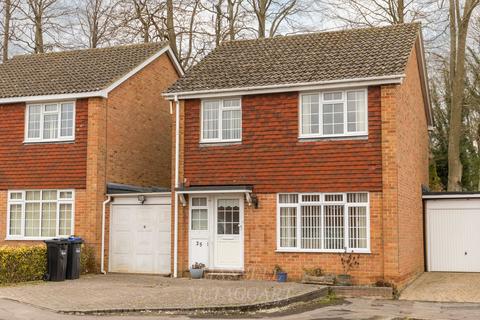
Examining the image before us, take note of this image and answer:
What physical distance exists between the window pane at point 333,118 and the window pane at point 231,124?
2559 millimetres

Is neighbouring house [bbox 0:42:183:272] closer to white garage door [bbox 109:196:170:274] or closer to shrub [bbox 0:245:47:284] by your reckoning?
white garage door [bbox 109:196:170:274]

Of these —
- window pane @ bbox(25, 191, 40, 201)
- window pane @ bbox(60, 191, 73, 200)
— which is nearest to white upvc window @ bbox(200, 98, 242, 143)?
window pane @ bbox(60, 191, 73, 200)

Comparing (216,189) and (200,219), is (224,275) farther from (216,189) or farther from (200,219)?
(216,189)

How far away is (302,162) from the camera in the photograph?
1809 centimetres

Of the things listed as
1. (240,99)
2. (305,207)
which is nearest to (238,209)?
(305,207)

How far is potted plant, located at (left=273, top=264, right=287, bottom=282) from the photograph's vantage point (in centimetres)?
1772

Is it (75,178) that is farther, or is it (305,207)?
(75,178)

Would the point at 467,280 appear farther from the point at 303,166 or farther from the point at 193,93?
the point at 193,93

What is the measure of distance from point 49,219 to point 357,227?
32.6ft

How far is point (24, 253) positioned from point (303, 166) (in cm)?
797

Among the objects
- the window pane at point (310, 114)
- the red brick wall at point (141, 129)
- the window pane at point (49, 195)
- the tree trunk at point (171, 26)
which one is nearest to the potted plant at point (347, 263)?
the window pane at point (310, 114)

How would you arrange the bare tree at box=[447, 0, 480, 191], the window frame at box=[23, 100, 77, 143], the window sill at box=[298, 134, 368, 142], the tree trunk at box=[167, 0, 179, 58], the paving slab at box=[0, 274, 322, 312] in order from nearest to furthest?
1. the paving slab at box=[0, 274, 322, 312]
2. the window sill at box=[298, 134, 368, 142]
3. the window frame at box=[23, 100, 77, 143]
4. the bare tree at box=[447, 0, 480, 191]
5. the tree trunk at box=[167, 0, 179, 58]

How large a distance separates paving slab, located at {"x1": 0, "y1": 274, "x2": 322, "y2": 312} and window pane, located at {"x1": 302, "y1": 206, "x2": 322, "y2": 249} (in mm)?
1242

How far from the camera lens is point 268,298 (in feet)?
47.2
